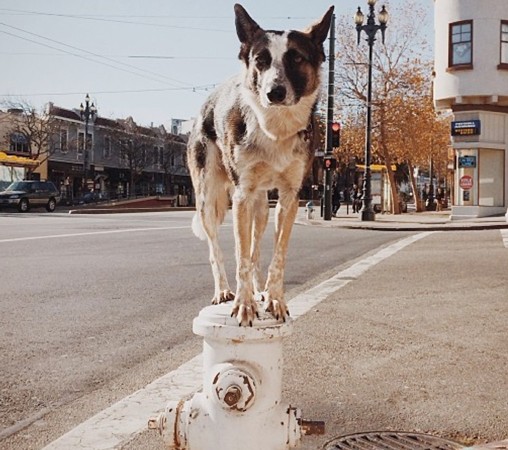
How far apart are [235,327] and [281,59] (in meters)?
1.06

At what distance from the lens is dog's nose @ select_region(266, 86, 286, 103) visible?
2416mm

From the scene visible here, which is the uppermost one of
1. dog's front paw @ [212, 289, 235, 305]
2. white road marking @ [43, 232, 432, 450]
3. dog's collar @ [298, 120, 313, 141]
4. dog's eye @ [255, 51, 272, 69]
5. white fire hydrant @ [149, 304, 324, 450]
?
dog's eye @ [255, 51, 272, 69]

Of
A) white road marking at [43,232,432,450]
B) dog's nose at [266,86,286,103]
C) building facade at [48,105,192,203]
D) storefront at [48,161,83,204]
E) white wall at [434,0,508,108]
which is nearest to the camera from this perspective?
dog's nose at [266,86,286,103]

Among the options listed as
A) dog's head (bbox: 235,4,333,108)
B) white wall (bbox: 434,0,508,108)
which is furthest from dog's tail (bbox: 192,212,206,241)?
white wall (bbox: 434,0,508,108)

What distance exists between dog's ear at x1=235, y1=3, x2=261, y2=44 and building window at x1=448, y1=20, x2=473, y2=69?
28.6 metres

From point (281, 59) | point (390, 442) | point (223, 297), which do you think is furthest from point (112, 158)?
point (281, 59)

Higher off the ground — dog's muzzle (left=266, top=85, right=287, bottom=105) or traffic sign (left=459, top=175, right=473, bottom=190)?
traffic sign (left=459, top=175, right=473, bottom=190)

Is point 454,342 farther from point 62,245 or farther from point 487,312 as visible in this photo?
point 62,245

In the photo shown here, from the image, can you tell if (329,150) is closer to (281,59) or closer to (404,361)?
(404,361)

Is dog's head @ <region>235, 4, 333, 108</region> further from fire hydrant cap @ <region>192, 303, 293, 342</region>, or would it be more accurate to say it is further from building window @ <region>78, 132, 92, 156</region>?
building window @ <region>78, 132, 92, 156</region>

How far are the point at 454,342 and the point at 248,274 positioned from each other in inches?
152

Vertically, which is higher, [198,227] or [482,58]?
[482,58]

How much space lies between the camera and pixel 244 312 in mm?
2773

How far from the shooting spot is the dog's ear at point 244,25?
2.58 meters
